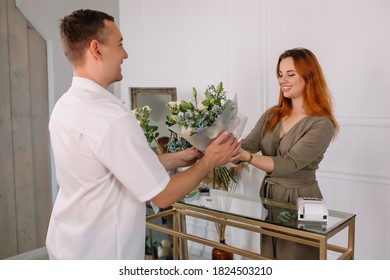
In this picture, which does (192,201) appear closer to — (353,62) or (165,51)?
(353,62)

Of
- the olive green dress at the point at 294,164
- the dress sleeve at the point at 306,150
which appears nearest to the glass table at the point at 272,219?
the olive green dress at the point at 294,164

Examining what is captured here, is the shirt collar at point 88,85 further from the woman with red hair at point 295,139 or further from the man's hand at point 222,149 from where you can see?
the woman with red hair at point 295,139

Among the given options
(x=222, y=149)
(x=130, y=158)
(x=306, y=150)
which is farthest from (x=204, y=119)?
(x=306, y=150)

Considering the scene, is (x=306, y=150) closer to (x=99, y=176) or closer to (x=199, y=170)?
(x=199, y=170)

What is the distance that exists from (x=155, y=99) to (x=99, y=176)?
225 cm

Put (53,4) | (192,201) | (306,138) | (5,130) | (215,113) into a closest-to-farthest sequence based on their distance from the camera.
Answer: (215,113)
(306,138)
(192,201)
(5,130)
(53,4)

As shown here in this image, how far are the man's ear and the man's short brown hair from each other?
0.01 metres

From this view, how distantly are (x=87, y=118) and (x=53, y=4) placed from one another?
2745 mm

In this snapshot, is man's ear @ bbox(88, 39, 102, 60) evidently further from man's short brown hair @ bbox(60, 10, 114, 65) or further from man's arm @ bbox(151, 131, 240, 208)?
man's arm @ bbox(151, 131, 240, 208)

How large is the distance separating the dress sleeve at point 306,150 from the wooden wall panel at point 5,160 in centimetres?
236

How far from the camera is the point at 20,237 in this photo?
3.67 meters

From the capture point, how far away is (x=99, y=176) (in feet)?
4.89

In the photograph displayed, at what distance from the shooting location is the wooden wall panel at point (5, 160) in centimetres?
344

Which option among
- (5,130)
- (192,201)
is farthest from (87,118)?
(5,130)
